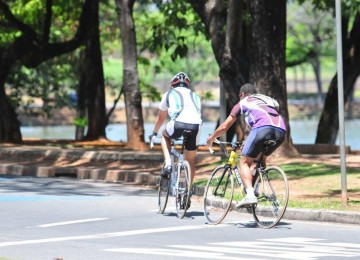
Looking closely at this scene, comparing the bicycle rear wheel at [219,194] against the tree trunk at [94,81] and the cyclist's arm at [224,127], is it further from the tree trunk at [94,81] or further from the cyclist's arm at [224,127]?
the tree trunk at [94,81]

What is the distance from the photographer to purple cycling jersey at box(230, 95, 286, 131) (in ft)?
44.1

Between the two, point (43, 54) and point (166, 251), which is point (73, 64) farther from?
point (166, 251)

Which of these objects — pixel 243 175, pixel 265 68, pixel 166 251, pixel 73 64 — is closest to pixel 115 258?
pixel 166 251

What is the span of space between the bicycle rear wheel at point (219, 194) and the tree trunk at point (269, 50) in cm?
735

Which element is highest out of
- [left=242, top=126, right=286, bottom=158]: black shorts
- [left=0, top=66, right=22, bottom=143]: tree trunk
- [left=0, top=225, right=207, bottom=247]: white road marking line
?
[left=0, top=66, right=22, bottom=143]: tree trunk

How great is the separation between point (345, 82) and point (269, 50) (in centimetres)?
994

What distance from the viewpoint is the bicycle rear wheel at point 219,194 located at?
46.0 ft

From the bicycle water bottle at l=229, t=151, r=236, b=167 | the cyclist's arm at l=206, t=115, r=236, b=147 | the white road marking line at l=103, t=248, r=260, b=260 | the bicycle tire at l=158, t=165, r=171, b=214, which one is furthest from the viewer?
the bicycle tire at l=158, t=165, r=171, b=214

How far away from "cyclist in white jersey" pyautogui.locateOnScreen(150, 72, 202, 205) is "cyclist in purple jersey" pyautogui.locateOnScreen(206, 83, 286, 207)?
809mm

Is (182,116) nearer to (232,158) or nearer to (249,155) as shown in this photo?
(232,158)

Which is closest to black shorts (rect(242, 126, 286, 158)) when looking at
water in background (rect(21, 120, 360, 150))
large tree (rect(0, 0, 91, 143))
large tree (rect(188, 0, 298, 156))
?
large tree (rect(188, 0, 298, 156))

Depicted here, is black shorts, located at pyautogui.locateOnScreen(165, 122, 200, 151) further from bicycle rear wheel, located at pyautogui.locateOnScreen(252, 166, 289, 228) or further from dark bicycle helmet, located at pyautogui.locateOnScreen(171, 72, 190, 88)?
bicycle rear wheel, located at pyautogui.locateOnScreen(252, 166, 289, 228)

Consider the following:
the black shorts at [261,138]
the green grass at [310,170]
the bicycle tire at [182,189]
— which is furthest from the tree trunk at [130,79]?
the black shorts at [261,138]

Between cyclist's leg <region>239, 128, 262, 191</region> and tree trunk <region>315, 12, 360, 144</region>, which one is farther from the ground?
tree trunk <region>315, 12, 360, 144</region>
